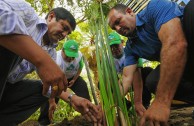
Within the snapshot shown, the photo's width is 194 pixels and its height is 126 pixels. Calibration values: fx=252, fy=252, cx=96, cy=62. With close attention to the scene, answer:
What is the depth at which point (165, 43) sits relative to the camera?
1.14 metres

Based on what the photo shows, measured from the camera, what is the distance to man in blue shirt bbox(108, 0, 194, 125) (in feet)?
3.45

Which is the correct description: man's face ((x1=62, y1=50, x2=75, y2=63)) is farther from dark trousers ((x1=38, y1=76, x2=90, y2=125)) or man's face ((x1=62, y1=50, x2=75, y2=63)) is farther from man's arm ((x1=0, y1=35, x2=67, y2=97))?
man's arm ((x1=0, y1=35, x2=67, y2=97))

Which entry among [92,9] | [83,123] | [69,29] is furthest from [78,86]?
[92,9]

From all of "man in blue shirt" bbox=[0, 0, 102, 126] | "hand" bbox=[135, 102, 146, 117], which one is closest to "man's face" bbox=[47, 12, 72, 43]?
"man in blue shirt" bbox=[0, 0, 102, 126]

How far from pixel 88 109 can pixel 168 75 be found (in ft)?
2.00

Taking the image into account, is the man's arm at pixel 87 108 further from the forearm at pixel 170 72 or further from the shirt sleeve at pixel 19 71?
the forearm at pixel 170 72

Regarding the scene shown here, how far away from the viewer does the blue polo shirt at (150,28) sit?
4.24 ft

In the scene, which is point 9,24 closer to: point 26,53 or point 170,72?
point 26,53

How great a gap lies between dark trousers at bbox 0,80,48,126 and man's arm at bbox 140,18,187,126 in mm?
924

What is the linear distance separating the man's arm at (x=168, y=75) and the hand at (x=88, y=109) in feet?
1.36

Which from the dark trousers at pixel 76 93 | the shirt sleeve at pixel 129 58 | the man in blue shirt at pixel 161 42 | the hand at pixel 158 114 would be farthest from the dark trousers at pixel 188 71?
the dark trousers at pixel 76 93

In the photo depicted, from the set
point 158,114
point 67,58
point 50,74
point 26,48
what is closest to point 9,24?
point 26,48

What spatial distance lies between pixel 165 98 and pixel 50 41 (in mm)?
1082

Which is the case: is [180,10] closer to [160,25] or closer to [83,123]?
[160,25]
